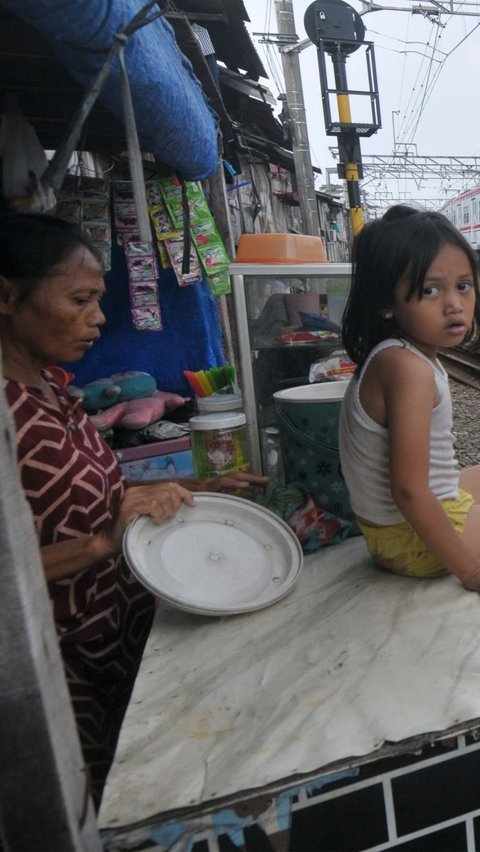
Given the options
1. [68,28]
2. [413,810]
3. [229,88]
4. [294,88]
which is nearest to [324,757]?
[413,810]

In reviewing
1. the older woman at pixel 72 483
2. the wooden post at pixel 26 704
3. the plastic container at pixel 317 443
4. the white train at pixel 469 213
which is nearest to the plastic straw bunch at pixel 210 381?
the plastic container at pixel 317 443

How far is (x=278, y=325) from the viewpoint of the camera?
264 cm

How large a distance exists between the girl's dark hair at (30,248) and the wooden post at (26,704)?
936 millimetres

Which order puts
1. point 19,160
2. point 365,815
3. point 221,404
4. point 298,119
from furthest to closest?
1. point 298,119
2. point 19,160
3. point 221,404
4. point 365,815

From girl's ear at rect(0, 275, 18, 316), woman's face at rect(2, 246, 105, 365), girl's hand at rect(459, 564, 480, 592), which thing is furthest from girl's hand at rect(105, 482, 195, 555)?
girl's hand at rect(459, 564, 480, 592)

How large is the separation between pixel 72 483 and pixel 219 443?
0.91 metres

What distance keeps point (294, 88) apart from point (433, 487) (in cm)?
910

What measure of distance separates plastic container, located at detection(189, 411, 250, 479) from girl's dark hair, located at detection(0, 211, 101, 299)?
912mm

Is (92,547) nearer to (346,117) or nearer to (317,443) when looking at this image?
(317,443)

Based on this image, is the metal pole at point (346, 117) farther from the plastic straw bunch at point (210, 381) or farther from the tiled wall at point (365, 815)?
the tiled wall at point (365, 815)

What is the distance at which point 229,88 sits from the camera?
21.3ft

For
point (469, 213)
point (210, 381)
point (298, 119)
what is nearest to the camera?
point (210, 381)

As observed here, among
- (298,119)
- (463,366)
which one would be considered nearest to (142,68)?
(298,119)

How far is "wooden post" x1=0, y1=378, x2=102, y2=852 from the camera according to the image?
0.57 m
